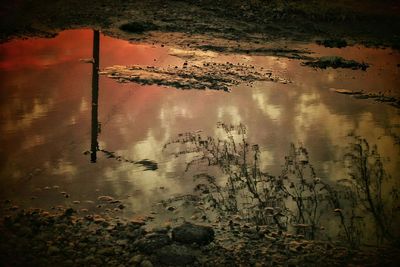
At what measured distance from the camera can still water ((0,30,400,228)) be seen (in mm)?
5355

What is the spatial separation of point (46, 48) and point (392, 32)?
1019 cm

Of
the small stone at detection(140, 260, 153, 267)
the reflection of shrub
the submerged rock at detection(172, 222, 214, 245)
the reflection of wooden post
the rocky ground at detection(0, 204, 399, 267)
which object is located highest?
the reflection of wooden post

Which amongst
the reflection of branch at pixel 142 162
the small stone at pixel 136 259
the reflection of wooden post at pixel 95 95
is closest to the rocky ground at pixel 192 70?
the small stone at pixel 136 259

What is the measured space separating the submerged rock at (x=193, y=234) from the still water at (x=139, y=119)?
63 centimetres

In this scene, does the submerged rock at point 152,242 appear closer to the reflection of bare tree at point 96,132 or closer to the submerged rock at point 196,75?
the reflection of bare tree at point 96,132

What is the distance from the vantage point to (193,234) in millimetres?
4211

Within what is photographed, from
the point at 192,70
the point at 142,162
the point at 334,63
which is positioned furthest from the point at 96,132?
the point at 334,63

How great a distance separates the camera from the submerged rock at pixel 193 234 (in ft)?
13.7

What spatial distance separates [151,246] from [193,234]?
411mm

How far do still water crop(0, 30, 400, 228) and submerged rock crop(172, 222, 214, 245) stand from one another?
63cm

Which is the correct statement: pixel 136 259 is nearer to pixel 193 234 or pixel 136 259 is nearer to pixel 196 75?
pixel 193 234

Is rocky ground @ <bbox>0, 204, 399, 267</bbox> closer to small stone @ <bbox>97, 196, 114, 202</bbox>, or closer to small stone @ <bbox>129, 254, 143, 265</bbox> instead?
small stone @ <bbox>129, 254, 143, 265</bbox>

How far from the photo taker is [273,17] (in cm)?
1429

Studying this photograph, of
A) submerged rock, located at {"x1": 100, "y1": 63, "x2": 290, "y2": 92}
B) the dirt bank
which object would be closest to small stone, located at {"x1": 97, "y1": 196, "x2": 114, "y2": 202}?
submerged rock, located at {"x1": 100, "y1": 63, "x2": 290, "y2": 92}
